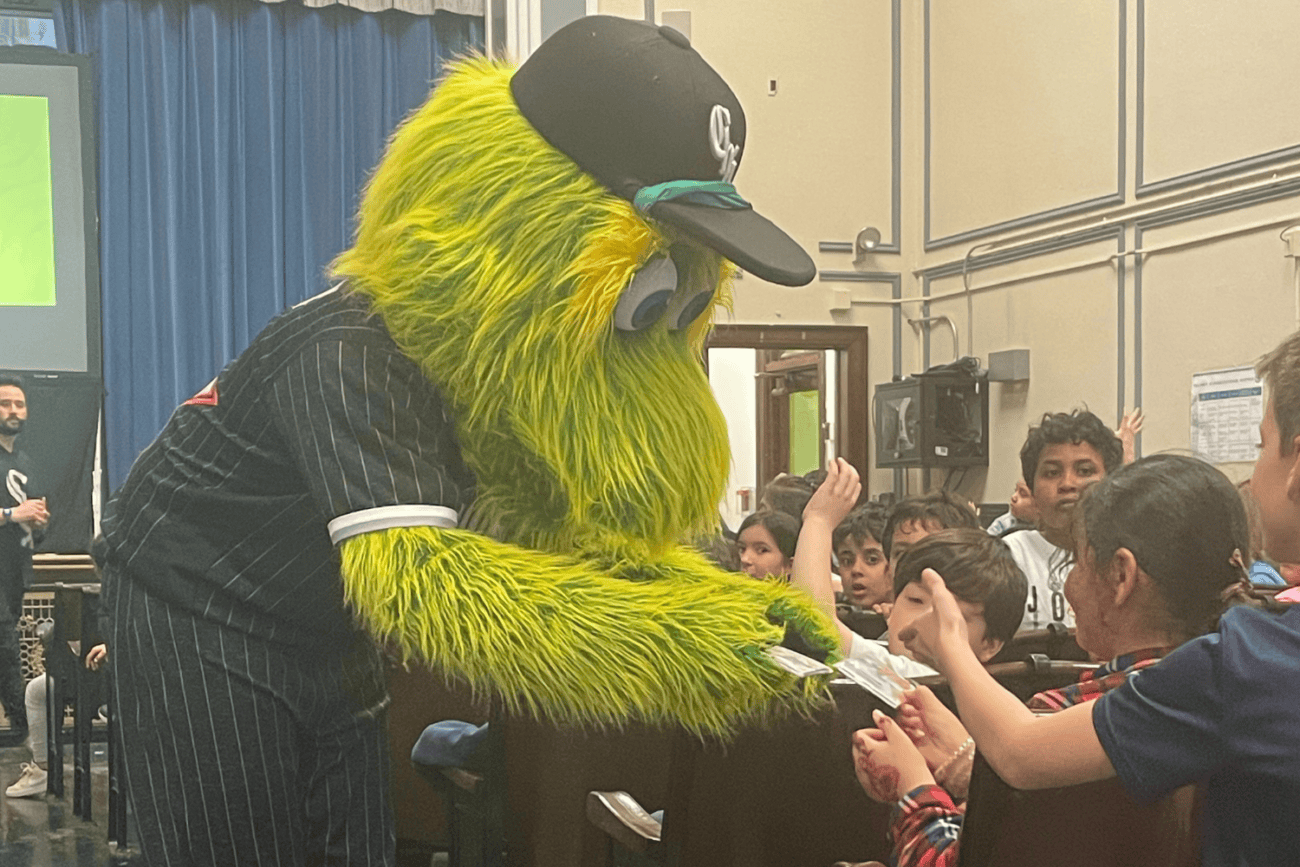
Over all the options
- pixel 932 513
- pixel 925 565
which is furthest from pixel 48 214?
pixel 925 565

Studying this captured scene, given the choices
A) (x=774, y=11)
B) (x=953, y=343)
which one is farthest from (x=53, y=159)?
(x=953, y=343)

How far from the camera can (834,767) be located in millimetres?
1765

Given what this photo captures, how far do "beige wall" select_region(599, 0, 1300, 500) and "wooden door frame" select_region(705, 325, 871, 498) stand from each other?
0.08 meters

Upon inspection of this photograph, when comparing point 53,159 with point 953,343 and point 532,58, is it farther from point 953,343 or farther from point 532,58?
point 532,58

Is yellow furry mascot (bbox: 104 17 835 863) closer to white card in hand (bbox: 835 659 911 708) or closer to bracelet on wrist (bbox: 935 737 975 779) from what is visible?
white card in hand (bbox: 835 659 911 708)

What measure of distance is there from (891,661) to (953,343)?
5.96 m

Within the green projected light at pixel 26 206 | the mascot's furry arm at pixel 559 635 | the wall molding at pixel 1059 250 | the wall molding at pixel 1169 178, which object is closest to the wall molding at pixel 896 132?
the wall molding at pixel 1059 250

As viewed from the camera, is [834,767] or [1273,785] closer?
[1273,785]

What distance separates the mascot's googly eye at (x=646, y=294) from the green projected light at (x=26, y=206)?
6.18m

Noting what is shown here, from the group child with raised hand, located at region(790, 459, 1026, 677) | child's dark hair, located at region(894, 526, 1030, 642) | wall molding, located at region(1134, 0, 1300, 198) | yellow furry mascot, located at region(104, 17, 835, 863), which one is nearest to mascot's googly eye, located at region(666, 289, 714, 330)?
yellow furry mascot, located at region(104, 17, 835, 863)

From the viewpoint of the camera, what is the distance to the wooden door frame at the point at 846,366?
800cm

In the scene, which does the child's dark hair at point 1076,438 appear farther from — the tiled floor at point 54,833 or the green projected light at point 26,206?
the green projected light at point 26,206

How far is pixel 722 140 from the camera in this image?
1.47 m

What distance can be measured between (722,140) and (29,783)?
4.61 m
